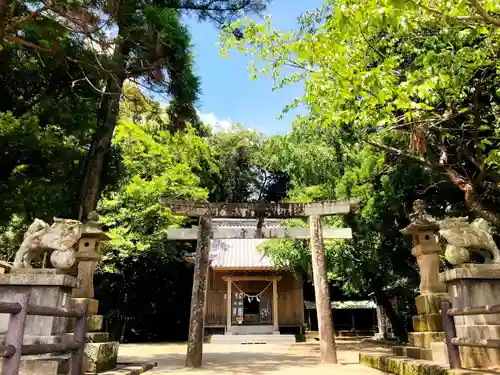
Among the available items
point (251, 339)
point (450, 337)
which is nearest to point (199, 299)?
point (450, 337)

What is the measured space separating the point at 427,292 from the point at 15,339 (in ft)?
17.9

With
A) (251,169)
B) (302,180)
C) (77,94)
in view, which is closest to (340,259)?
(302,180)

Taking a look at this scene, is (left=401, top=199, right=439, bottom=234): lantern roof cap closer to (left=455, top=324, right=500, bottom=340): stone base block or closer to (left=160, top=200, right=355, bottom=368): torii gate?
(left=455, top=324, right=500, bottom=340): stone base block

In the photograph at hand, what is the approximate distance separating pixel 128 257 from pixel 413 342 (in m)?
13.7

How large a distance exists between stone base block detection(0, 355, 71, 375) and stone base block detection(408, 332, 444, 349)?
189 inches

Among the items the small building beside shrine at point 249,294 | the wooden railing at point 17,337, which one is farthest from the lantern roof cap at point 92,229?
the small building beside shrine at point 249,294

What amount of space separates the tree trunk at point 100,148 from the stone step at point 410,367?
20.1 ft

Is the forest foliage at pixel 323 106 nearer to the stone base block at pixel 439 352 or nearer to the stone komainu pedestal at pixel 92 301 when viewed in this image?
the stone komainu pedestal at pixel 92 301

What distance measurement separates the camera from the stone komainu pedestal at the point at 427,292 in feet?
18.3

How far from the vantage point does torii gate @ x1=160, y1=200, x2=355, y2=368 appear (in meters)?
7.67

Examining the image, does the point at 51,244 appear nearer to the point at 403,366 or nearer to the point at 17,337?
the point at 17,337

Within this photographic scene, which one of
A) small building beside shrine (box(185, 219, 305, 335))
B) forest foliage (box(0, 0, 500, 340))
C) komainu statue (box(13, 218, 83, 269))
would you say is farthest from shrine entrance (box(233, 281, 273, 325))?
komainu statue (box(13, 218, 83, 269))

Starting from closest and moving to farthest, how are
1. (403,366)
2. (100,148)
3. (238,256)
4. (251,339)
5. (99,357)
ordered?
(403,366) < (99,357) < (100,148) < (251,339) < (238,256)

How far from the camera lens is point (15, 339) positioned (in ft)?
10.3
